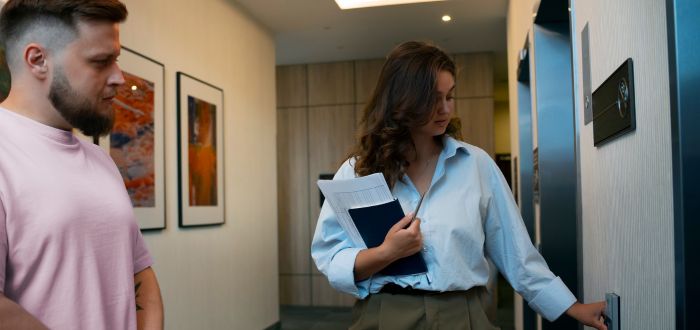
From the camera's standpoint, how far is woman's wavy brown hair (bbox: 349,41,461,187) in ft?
5.60

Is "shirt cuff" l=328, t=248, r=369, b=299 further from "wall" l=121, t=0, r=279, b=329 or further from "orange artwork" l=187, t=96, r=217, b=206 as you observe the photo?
"orange artwork" l=187, t=96, r=217, b=206

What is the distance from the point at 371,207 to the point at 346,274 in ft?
0.60

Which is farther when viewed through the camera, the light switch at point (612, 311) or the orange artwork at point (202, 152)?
the orange artwork at point (202, 152)

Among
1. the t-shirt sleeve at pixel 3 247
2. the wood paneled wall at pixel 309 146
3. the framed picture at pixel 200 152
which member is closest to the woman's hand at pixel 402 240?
the t-shirt sleeve at pixel 3 247

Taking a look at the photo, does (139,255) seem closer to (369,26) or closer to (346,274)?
(346,274)

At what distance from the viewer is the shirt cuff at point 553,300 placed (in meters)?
1.71

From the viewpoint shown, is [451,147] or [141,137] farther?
[141,137]

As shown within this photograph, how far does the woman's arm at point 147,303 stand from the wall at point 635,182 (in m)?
1.03

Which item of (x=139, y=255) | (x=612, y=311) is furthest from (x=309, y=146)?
(x=612, y=311)

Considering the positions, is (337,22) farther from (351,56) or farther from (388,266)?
(388,266)

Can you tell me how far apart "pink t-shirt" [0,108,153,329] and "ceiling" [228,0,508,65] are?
497 centimetres

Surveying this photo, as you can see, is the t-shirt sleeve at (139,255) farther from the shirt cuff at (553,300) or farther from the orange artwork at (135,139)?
the orange artwork at (135,139)

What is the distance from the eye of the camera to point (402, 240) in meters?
1.59

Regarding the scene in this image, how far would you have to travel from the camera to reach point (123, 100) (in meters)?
4.15
